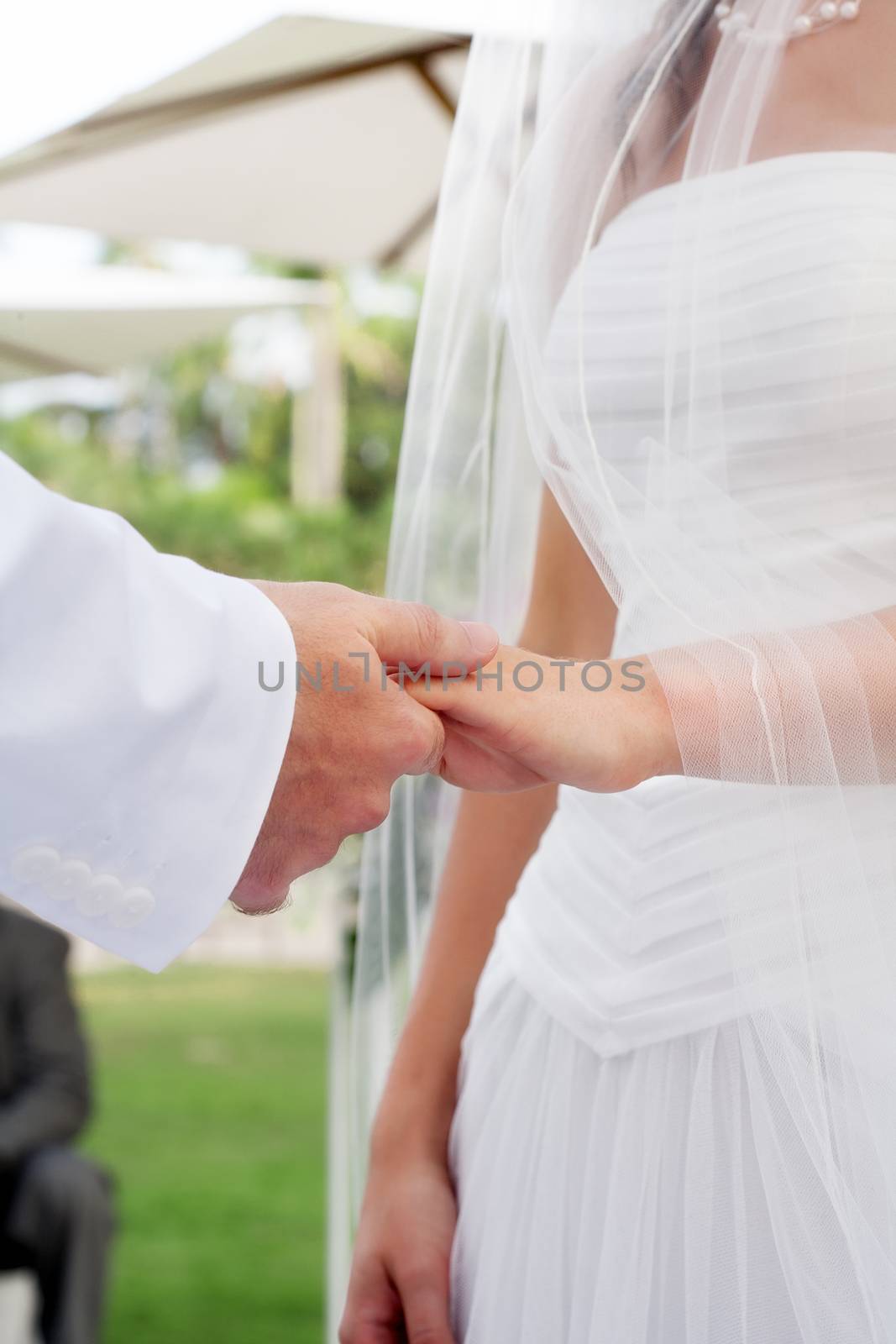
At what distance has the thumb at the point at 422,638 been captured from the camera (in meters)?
1.05

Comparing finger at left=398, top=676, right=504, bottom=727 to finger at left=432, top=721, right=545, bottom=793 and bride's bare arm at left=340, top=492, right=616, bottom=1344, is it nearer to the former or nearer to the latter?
finger at left=432, top=721, right=545, bottom=793

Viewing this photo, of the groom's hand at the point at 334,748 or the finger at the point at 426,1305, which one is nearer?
the groom's hand at the point at 334,748

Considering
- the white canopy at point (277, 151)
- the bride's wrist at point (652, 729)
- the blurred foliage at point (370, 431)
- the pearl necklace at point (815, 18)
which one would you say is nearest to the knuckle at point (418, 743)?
the bride's wrist at point (652, 729)

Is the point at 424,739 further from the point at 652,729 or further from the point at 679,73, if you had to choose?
the point at 679,73

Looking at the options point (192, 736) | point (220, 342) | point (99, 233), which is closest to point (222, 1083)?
point (99, 233)

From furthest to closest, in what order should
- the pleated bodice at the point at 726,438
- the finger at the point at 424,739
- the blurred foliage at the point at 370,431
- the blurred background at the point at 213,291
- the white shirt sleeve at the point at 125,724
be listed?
the blurred foliage at the point at 370,431
the blurred background at the point at 213,291
the pleated bodice at the point at 726,438
the finger at the point at 424,739
the white shirt sleeve at the point at 125,724

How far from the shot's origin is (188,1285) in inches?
226

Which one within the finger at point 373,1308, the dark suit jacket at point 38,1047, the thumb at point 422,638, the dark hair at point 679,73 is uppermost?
the dark hair at point 679,73

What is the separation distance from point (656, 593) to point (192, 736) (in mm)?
393

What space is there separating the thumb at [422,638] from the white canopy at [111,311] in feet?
14.6

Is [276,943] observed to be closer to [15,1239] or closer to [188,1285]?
[188,1285]

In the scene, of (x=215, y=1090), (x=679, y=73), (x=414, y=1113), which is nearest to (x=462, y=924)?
(x=414, y=1113)

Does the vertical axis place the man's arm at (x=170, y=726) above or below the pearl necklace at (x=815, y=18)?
below

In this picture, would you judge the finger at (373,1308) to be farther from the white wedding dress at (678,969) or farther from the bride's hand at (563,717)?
the bride's hand at (563,717)
